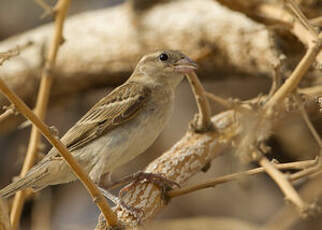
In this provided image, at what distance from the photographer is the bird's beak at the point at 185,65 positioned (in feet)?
12.5

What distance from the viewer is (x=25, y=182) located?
3.57 metres

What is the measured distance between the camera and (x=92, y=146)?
12.3ft

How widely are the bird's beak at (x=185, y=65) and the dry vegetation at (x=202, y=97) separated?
0.45 ft

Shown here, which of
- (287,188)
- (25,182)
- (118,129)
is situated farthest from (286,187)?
(25,182)

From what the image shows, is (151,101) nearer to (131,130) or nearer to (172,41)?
(131,130)

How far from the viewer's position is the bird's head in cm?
401

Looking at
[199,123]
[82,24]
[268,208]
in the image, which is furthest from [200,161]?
[82,24]

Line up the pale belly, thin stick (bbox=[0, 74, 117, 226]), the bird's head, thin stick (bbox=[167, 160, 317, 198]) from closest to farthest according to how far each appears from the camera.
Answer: thin stick (bbox=[0, 74, 117, 226]) → thin stick (bbox=[167, 160, 317, 198]) → the pale belly → the bird's head

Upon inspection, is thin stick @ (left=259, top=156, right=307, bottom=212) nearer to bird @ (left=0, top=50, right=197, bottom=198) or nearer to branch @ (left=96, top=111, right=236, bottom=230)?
branch @ (left=96, top=111, right=236, bottom=230)

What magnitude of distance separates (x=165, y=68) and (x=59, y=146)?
1.91 metres

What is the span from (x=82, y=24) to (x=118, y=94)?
107 inches

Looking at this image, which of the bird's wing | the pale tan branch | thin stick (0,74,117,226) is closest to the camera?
thin stick (0,74,117,226)

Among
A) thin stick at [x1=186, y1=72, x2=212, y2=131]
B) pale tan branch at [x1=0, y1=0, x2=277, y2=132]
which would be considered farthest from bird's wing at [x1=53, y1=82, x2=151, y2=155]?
pale tan branch at [x1=0, y1=0, x2=277, y2=132]

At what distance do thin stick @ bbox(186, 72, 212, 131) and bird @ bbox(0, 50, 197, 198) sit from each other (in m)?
0.09
